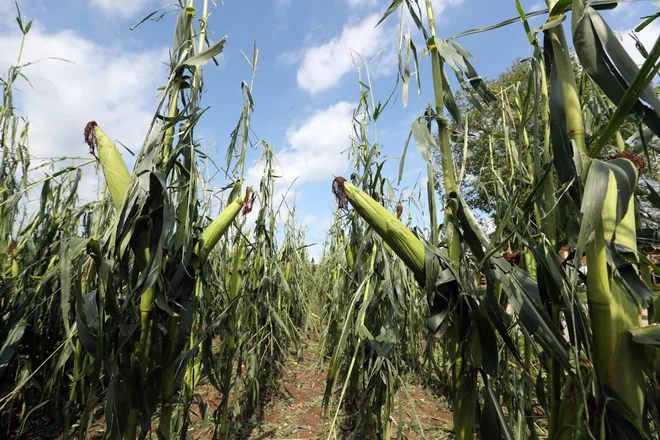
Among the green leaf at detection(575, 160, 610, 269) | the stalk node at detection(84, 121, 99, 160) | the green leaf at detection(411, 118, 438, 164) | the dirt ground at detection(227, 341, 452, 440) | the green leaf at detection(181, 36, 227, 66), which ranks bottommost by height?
the dirt ground at detection(227, 341, 452, 440)

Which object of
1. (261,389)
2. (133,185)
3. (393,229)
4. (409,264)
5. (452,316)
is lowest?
(261,389)

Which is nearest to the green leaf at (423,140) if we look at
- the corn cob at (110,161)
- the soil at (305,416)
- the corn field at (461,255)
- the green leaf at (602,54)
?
the corn field at (461,255)

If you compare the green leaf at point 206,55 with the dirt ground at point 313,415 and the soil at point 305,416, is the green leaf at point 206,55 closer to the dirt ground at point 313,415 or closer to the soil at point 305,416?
the soil at point 305,416

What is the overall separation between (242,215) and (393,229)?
Result: 172 cm

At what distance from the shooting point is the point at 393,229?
3.46 ft

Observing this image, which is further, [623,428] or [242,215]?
[242,215]

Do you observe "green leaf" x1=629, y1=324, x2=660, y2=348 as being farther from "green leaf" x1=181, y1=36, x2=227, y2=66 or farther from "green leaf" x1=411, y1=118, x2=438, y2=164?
"green leaf" x1=181, y1=36, x2=227, y2=66

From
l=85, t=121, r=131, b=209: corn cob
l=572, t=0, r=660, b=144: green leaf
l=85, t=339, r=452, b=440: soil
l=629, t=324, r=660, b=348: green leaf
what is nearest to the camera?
l=629, t=324, r=660, b=348: green leaf

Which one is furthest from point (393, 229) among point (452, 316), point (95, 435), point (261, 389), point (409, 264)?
point (261, 389)

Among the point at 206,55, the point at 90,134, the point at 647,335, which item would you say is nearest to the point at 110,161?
the point at 90,134

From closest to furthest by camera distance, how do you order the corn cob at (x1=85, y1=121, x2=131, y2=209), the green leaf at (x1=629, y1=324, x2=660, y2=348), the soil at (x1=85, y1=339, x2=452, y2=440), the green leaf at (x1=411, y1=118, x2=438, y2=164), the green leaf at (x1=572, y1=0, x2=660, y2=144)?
the green leaf at (x1=629, y1=324, x2=660, y2=348) < the green leaf at (x1=572, y1=0, x2=660, y2=144) < the green leaf at (x1=411, y1=118, x2=438, y2=164) < the corn cob at (x1=85, y1=121, x2=131, y2=209) < the soil at (x1=85, y1=339, x2=452, y2=440)

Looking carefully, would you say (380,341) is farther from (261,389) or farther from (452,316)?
(261,389)

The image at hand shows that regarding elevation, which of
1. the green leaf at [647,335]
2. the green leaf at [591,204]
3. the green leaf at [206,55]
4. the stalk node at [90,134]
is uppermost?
the green leaf at [206,55]

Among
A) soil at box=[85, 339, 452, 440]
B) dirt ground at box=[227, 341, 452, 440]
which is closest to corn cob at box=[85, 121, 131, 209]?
soil at box=[85, 339, 452, 440]
